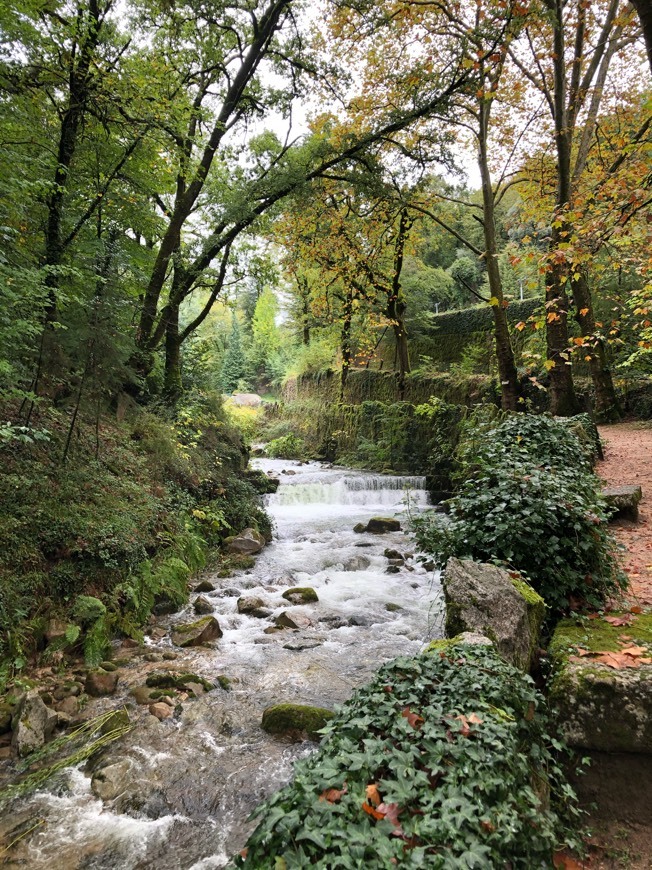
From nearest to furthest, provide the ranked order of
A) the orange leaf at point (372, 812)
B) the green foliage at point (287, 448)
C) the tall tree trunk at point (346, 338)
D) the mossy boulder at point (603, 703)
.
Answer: the orange leaf at point (372, 812) < the mossy boulder at point (603, 703) < the tall tree trunk at point (346, 338) < the green foliage at point (287, 448)

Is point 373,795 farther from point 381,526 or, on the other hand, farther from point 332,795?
point 381,526

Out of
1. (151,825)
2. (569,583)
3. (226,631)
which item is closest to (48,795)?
(151,825)

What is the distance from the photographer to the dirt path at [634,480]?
4648 mm

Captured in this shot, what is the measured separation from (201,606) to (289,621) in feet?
4.52

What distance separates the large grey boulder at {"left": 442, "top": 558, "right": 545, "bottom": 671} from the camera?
11.1 feet

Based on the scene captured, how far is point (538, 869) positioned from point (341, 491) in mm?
13577

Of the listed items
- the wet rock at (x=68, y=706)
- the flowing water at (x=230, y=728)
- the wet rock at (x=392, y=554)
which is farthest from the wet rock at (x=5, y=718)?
the wet rock at (x=392, y=554)

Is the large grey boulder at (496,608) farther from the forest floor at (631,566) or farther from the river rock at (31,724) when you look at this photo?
the river rock at (31,724)

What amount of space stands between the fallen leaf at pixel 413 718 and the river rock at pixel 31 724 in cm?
330

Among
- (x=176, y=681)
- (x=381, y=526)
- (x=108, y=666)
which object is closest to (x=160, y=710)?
(x=176, y=681)

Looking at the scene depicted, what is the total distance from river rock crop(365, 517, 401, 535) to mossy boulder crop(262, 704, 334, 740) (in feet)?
24.4

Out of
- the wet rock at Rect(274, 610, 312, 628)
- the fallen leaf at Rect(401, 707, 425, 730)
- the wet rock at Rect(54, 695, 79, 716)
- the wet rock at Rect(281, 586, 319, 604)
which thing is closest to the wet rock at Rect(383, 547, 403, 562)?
the wet rock at Rect(281, 586, 319, 604)

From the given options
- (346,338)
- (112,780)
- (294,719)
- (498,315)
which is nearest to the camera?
(112,780)

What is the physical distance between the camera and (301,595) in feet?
24.4
